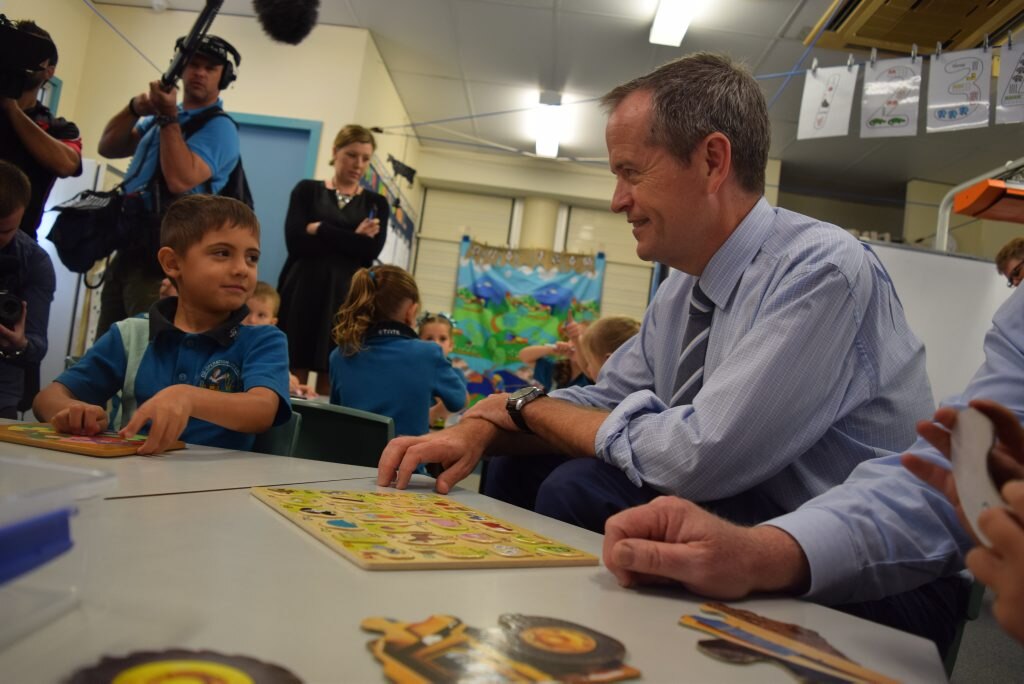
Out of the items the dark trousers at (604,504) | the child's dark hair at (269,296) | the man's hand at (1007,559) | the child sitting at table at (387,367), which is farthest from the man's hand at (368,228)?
the man's hand at (1007,559)

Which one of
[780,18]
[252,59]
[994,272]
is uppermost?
[780,18]

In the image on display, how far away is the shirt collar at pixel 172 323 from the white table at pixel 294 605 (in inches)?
30.8

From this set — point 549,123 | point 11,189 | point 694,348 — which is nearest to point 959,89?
point 694,348

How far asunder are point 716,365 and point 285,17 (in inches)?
57.9

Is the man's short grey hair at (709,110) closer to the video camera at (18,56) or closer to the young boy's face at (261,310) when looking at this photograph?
the video camera at (18,56)

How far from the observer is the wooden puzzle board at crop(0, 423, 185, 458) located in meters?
0.87

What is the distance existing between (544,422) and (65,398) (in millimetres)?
781

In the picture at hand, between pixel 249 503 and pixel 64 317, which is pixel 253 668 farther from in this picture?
pixel 64 317

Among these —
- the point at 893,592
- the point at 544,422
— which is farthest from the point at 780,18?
the point at 893,592

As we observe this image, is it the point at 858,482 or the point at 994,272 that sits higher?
the point at 994,272

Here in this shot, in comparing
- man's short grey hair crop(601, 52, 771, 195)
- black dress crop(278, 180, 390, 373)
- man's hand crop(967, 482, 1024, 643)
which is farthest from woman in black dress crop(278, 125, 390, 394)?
man's hand crop(967, 482, 1024, 643)

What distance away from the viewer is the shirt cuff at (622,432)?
34.8 inches

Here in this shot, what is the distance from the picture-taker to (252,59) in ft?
16.6

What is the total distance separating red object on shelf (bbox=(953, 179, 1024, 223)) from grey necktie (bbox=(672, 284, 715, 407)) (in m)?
2.47
